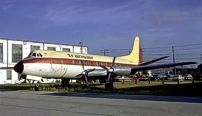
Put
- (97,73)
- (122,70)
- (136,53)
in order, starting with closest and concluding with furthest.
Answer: (122,70) → (97,73) → (136,53)

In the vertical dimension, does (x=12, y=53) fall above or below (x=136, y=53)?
above

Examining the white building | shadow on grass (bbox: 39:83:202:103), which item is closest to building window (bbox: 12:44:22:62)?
the white building

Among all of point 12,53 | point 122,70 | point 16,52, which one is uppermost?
point 16,52

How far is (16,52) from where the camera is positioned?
186 ft

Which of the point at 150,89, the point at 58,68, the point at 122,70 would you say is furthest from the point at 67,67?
the point at 150,89

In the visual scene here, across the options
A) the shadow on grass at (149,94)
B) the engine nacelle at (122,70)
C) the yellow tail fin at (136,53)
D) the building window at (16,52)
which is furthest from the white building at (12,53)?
the shadow on grass at (149,94)

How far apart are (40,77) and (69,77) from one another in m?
3.95

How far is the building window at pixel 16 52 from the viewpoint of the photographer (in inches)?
2213

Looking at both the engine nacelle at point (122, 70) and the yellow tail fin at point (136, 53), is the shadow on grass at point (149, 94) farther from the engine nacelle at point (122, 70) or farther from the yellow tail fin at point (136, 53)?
the yellow tail fin at point (136, 53)

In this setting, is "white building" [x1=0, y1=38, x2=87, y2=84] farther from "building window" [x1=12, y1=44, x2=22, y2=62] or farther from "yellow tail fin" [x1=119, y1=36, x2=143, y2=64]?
"yellow tail fin" [x1=119, y1=36, x2=143, y2=64]

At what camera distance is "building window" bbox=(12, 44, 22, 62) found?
56.2 m

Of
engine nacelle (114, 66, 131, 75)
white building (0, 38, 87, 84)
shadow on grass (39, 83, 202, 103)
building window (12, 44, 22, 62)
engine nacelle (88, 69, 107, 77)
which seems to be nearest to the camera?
shadow on grass (39, 83, 202, 103)

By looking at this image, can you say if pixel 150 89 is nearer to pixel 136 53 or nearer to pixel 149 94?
pixel 149 94

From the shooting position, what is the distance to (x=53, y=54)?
2995cm
